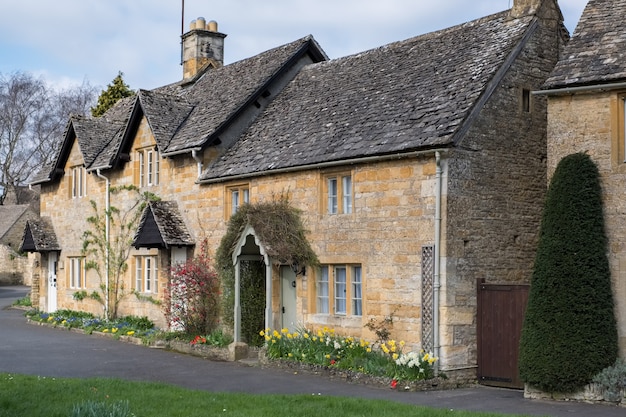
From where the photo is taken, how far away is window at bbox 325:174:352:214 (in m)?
19.6

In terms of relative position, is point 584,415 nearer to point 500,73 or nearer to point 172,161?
point 500,73

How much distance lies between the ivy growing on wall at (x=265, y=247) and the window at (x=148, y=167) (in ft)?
18.6

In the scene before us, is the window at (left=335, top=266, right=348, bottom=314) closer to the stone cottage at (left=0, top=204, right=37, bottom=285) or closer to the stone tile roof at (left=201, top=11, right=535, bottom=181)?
the stone tile roof at (left=201, top=11, right=535, bottom=181)

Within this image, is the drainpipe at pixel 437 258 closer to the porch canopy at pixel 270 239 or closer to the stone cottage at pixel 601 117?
the stone cottage at pixel 601 117

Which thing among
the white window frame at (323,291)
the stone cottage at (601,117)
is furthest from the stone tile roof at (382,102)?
the white window frame at (323,291)

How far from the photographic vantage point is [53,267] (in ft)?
111

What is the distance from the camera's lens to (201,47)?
32688mm

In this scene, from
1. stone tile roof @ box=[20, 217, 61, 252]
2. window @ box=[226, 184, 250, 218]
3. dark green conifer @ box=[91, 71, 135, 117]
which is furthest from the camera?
dark green conifer @ box=[91, 71, 135, 117]

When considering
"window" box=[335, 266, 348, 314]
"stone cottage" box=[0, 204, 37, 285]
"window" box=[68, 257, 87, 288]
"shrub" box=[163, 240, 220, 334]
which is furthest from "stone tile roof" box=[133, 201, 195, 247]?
"stone cottage" box=[0, 204, 37, 285]

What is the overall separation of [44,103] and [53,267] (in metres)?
36.7

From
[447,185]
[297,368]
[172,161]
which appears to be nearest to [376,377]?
[297,368]

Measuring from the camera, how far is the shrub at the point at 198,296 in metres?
23.3

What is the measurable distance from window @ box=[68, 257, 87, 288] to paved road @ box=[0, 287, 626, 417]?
Result: 6.22 metres

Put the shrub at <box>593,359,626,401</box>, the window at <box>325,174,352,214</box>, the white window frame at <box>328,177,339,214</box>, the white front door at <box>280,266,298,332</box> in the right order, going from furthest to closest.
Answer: the white front door at <box>280,266,298,332</box> → the white window frame at <box>328,177,339,214</box> → the window at <box>325,174,352,214</box> → the shrub at <box>593,359,626,401</box>
